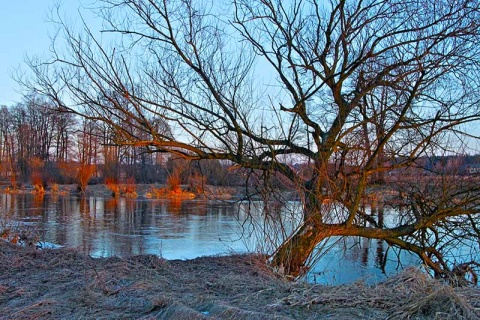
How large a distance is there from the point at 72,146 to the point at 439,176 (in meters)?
44.9

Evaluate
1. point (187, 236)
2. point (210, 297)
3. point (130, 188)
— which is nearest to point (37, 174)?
point (130, 188)

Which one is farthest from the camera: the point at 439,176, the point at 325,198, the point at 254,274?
the point at 439,176

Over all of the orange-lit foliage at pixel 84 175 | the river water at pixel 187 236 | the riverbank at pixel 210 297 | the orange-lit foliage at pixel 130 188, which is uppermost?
the orange-lit foliage at pixel 84 175

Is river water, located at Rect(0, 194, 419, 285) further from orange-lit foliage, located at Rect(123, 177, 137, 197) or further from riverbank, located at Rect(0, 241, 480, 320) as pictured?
orange-lit foliage, located at Rect(123, 177, 137, 197)

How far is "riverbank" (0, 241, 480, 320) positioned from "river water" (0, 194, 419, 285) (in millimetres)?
1985

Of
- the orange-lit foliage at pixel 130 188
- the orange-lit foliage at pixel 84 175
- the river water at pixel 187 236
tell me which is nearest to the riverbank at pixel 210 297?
the river water at pixel 187 236

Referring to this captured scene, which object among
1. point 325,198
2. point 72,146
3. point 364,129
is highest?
point 72,146

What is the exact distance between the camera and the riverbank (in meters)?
3.46

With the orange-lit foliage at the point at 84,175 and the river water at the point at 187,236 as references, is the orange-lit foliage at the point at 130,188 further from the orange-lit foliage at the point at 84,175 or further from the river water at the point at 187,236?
the river water at the point at 187,236

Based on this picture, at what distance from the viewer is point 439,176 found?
8.74 m

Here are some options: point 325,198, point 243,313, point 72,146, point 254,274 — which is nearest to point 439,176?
point 325,198

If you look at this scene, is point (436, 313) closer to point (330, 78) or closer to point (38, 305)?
point (38, 305)

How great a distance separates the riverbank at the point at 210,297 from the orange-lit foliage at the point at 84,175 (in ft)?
108

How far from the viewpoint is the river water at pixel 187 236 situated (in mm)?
8344
